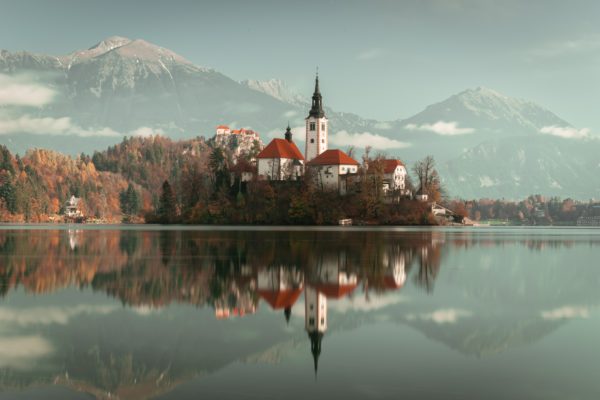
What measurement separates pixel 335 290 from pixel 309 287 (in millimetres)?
1412

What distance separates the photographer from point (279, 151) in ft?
431

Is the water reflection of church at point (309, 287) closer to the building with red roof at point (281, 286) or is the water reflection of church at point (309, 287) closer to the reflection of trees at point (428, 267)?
the building with red roof at point (281, 286)

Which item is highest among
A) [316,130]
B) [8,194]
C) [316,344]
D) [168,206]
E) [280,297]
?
[316,130]

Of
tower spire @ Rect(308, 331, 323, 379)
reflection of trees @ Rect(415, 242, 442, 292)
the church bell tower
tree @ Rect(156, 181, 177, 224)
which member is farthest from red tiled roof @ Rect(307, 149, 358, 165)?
tower spire @ Rect(308, 331, 323, 379)

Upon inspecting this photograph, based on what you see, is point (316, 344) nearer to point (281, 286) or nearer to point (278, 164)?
point (281, 286)

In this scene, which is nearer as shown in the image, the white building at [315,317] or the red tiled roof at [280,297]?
the white building at [315,317]

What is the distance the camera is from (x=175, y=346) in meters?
16.8

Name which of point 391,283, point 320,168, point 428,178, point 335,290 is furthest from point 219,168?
point 335,290

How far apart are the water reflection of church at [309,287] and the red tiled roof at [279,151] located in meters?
92.1

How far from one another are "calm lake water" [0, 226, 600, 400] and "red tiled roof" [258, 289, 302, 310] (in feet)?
0.25

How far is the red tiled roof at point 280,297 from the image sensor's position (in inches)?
926

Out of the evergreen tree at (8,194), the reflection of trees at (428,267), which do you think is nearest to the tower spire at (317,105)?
the evergreen tree at (8,194)

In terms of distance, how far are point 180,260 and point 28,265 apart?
8.32 meters

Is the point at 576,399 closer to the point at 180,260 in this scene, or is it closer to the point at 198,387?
the point at 198,387
